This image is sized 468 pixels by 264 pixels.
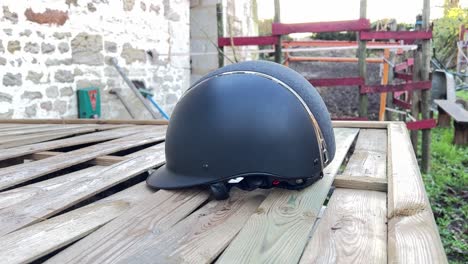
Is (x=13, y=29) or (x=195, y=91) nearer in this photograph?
(x=195, y=91)

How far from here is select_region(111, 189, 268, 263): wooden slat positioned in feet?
2.50

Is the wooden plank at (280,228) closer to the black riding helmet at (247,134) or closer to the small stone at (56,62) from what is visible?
the black riding helmet at (247,134)

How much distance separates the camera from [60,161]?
59.6 inches

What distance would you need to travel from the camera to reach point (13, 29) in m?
3.50

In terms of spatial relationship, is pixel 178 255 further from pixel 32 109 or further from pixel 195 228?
pixel 32 109

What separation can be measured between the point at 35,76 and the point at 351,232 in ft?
11.9

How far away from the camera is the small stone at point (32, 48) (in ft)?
12.0

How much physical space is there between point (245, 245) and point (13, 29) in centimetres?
345

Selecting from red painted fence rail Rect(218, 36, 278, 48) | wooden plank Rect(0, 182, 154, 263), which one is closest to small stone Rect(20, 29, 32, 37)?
red painted fence rail Rect(218, 36, 278, 48)

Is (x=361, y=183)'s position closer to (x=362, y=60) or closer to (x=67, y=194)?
(x=67, y=194)

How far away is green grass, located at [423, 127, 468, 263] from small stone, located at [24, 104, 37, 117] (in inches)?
139

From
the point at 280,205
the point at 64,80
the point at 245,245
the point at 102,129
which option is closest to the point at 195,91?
the point at 280,205

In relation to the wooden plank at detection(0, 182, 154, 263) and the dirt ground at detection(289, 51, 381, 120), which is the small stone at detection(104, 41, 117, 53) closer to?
the wooden plank at detection(0, 182, 154, 263)

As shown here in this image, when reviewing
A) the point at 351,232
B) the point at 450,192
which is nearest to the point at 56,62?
the point at 351,232
